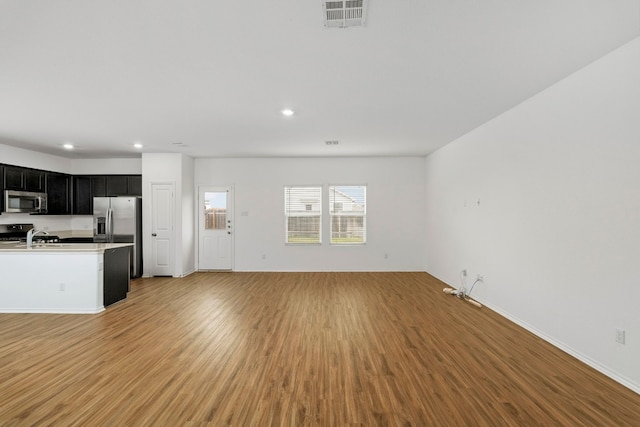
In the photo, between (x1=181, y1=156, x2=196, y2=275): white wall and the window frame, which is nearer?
(x1=181, y1=156, x2=196, y2=275): white wall

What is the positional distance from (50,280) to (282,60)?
14.6 feet

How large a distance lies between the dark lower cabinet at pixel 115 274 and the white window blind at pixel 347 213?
4217 mm

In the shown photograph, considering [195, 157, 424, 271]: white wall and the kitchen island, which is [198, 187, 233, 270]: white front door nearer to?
[195, 157, 424, 271]: white wall

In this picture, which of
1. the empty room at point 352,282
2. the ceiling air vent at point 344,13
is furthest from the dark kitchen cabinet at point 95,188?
the ceiling air vent at point 344,13

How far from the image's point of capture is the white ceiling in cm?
204

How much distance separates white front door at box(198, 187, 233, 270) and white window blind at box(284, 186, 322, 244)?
4.70 feet

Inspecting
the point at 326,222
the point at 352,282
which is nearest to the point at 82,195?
the point at 326,222

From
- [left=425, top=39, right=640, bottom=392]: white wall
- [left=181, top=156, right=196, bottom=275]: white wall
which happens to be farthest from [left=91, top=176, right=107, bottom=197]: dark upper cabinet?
[left=425, top=39, right=640, bottom=392]: white wall

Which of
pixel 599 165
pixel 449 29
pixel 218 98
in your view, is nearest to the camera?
pixel 449 29

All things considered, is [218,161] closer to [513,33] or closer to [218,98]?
[218,98]

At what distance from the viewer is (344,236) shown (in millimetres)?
7309

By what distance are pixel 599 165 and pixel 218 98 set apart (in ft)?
12.7

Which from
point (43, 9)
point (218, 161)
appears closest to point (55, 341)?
point (43, 9)

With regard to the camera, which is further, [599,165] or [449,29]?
[599,165]
